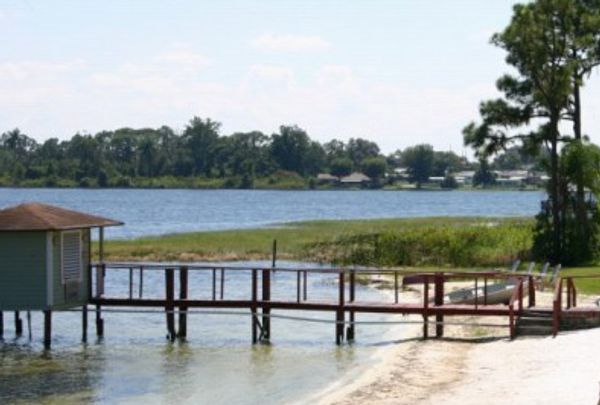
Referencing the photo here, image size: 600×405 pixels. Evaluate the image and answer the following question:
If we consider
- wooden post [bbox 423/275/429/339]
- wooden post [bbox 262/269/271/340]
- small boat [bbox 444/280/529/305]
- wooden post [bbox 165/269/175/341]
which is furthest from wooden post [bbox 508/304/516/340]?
wooden post [bbox 165/269/175/341]

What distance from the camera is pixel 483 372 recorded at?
27234 millimetres

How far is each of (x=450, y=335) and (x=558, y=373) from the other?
359 inches

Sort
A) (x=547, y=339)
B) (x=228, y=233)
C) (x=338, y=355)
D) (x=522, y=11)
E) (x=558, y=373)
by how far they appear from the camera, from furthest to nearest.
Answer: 1. (x=228, y=233)
2. (x=522, y=11)
3. (x=338, y=355)
4. (x=547, y=339)
5. (x=558, y=373)

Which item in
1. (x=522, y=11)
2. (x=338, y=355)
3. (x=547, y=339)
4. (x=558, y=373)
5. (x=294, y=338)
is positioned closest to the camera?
(x=558, y=373)

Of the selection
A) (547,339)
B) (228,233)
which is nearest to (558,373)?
(547,339)

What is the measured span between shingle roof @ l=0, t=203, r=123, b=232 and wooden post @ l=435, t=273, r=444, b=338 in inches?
407

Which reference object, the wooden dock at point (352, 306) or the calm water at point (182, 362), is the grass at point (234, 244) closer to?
the calm water at point (182, 362)

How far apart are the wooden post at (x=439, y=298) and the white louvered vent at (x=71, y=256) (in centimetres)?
1088

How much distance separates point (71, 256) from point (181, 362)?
5408 mm

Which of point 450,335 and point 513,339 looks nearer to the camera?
point 513,339

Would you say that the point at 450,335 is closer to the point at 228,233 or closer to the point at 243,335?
the point at 243,335

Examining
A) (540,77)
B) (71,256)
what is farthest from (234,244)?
(71,256)

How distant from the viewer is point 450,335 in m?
34.3

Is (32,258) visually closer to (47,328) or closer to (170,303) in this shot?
(47,328)
